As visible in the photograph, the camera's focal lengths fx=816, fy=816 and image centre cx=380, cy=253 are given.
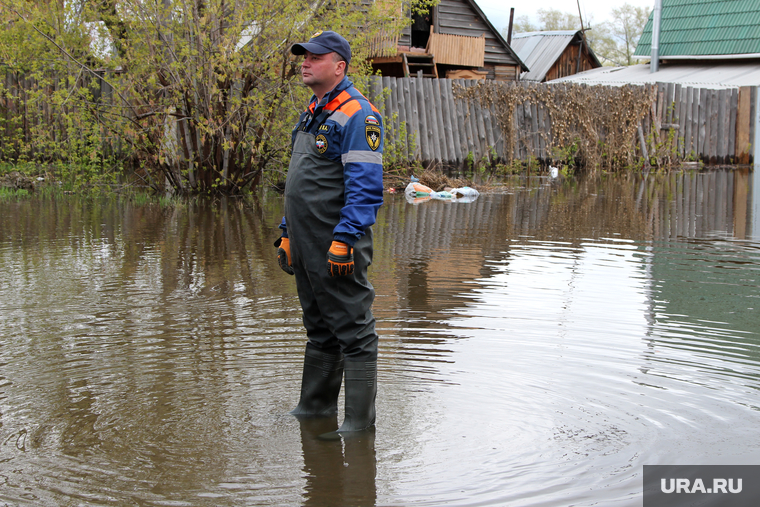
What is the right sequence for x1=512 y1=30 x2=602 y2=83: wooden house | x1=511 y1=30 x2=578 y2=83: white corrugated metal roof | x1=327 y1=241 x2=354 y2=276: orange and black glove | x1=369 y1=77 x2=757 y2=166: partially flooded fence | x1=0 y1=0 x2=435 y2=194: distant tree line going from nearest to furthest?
x1=327 y1=241 x2=354 y2=276: orange and black glove
x1=0 y1=0 x2=435 y2=194: distant tree line
x1=369 y1=77 x2=757 y2=166: partially flooded fence
x1=511 y1=30 x2=578 y2=83: white corrugated metal roof
x1=512 y1=30 x2=602 y2=83: wooden house

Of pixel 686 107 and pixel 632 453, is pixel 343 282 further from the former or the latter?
pixel 686 107

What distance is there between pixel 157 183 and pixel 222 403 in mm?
9337

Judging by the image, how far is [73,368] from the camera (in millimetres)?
4266

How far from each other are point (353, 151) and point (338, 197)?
250mm

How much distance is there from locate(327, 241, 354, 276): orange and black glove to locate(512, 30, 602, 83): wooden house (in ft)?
135

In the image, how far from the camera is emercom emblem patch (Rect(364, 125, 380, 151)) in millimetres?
3469

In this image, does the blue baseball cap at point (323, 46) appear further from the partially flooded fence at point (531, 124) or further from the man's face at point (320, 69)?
the partially flooded fence at point (531, 124)

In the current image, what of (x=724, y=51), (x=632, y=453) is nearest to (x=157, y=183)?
(x=632, y=453)

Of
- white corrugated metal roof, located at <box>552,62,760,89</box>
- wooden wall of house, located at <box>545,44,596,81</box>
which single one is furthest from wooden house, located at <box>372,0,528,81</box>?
wooden wall of house, located at <box>545,44,596,81</box>

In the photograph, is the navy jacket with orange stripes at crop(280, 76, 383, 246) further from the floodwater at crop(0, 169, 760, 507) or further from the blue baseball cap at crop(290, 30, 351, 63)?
the floodwater at crop(0, 169, 760, 507)

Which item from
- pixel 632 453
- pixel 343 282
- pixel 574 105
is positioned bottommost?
pixel 632 453

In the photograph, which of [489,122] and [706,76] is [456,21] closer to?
[706,76]

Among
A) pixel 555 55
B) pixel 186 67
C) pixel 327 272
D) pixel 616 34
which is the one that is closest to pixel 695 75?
pixel 555 55

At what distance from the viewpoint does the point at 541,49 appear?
45.8 metres
